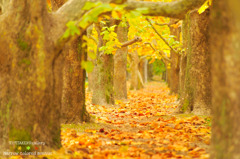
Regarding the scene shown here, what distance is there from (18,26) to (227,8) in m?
2.74

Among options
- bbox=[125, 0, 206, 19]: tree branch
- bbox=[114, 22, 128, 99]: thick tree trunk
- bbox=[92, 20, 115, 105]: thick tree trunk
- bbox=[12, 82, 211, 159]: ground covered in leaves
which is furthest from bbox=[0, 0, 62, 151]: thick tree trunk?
bbox=[114, 22, 128, 99]: thick tree trunk

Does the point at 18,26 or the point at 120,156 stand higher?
the point at 18,26

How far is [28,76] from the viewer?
365 cm

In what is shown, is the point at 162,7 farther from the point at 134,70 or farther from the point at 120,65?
the point at 134,70

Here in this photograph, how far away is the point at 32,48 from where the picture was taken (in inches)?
145

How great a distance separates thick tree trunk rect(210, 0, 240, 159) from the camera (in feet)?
8.21

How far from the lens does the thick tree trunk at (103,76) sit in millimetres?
10172

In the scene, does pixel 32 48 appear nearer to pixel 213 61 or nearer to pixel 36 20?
pixel 36 20

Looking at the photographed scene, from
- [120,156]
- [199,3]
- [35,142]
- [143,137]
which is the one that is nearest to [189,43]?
[199,3]

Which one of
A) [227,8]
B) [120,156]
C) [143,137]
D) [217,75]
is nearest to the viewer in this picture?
[227,8]

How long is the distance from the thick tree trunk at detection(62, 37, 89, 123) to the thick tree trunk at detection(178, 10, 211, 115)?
9.83 ft

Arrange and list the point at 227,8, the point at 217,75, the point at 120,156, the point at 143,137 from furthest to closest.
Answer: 1. the point at 143,137
2. the point at 120,156
3. the point at 217,75
4. the point at 227,8

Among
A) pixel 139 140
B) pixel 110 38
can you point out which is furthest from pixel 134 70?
pixel 139 140

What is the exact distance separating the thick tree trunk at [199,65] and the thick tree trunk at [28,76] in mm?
4310
